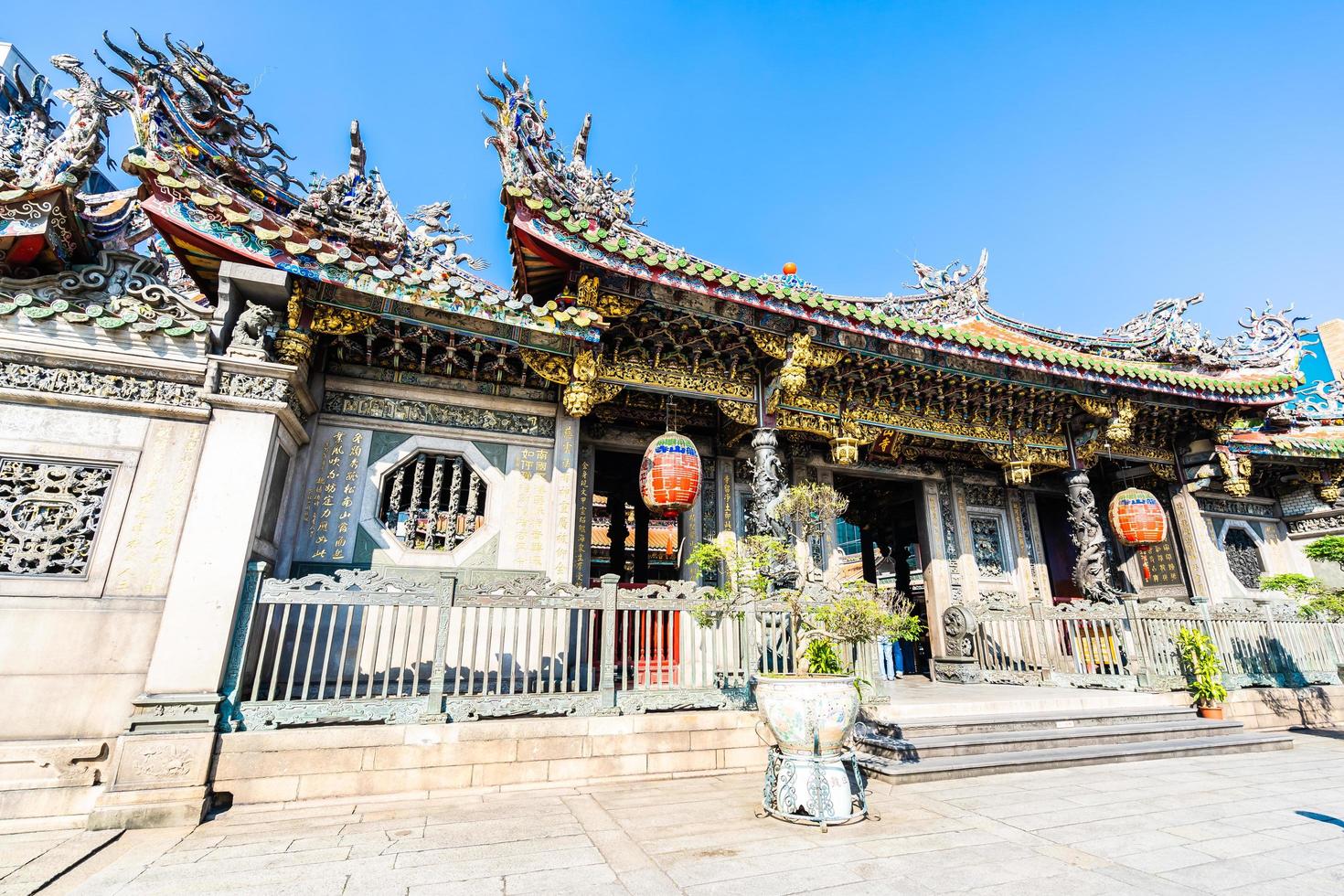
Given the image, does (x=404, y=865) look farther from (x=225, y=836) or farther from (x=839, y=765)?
(x=839, y=765)

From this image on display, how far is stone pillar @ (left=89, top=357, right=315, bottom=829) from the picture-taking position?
4051 mm

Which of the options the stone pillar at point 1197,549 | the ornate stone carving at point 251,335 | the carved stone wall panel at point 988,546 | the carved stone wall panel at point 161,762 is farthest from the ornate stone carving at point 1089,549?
the ornate stone carving at point 251,335

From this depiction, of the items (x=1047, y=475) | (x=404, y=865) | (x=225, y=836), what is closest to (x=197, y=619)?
(x=225, y=836)

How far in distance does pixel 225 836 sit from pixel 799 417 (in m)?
6.79

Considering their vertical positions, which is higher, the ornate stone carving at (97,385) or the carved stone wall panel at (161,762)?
the ornate stone carving at (97,385)

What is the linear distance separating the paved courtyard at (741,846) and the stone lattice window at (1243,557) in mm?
7572

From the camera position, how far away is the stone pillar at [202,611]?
4051 millimetres

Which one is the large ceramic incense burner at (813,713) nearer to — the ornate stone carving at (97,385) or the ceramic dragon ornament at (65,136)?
the ornate stone carving at (97,385)

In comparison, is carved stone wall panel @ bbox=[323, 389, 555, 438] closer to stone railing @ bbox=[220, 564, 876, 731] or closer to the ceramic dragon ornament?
stone railing @ bbox=[220, 564, 876, 731]

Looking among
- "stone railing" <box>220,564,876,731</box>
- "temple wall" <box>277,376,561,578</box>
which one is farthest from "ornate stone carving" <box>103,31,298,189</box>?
"stone railing" <box>220,564,876,731</box>

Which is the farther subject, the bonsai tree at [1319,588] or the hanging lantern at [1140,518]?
the hanging lantern at [1140,518]

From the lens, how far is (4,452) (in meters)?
4.62

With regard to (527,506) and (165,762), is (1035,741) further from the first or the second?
(165,762)

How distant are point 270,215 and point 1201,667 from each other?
1139 centimetres
